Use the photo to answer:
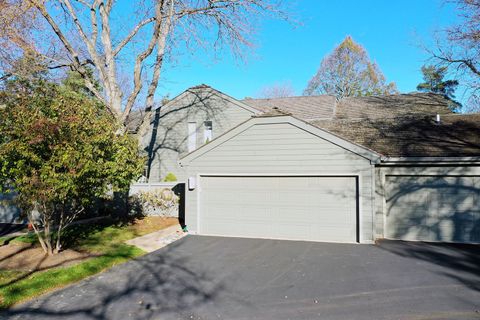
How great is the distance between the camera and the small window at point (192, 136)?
1855cm

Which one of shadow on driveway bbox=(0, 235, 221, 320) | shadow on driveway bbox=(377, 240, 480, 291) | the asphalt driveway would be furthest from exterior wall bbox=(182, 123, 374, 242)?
shadow on driveway bbox=(0, 235, 221, 320)

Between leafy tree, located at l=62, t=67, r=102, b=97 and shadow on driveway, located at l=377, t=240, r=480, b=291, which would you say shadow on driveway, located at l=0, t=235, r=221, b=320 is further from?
leafy tree, located at l=62, t=67, r=102, b=97

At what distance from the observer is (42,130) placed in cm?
784

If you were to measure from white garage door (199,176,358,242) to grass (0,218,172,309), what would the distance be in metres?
2.87

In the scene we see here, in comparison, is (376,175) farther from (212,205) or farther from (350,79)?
(350,79)

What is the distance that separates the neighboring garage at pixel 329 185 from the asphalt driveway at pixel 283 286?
3.37ft

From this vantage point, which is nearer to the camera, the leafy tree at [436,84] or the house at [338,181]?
the house at [338,181]

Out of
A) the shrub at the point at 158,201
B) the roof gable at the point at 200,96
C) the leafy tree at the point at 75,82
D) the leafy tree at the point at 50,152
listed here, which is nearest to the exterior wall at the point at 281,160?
the leafy tree at the point at 50,152

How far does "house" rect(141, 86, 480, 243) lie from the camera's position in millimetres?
9641

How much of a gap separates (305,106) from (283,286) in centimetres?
1505

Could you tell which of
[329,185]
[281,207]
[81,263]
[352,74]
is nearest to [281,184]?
[281,207]

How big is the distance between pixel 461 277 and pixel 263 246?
4.92 meters

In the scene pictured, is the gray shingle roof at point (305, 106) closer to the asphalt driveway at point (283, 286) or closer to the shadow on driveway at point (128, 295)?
→ the asphalt driveway at point (283, 286)

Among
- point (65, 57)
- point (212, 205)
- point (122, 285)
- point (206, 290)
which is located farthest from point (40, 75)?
point (206, 290)
